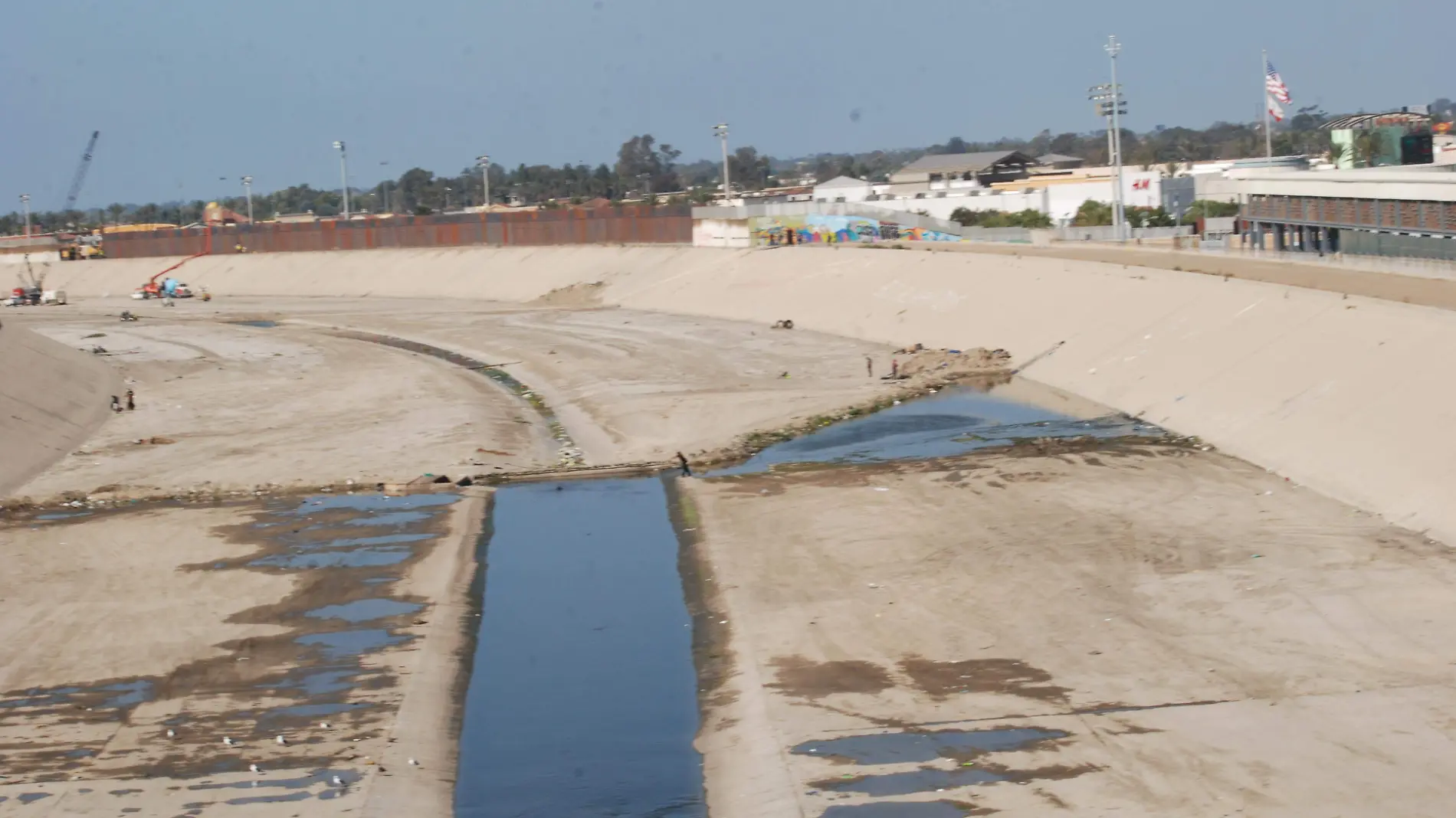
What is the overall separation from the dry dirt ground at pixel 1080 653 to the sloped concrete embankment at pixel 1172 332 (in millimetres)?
2120

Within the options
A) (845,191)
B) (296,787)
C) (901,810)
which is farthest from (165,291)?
(901,810)

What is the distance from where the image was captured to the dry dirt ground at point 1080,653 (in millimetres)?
16297

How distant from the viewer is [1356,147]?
79375mm

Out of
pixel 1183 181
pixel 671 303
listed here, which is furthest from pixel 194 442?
pixel 1183 181

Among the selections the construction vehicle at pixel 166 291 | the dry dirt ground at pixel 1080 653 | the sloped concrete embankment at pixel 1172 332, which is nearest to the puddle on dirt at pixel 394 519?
the dry dirt ground at pixel 1080 653

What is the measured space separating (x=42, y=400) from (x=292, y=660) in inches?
1129

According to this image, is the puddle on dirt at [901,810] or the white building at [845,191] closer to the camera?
the puddle on dirt at [901,810]

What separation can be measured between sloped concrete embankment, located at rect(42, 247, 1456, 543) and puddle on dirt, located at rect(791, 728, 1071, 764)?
1080 centimetres

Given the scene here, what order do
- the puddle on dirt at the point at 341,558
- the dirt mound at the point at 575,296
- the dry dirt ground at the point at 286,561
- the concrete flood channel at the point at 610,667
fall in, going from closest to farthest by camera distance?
the concrete flood channel at the point at 610,667 → the dry dirt ground at the point at 286,561 → the puddle on dirt at the point at 341,558 → the dirt mound at the point at 575,296

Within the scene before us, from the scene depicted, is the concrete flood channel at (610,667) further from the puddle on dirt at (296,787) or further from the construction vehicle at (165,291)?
the construction vehicle at (165,291)

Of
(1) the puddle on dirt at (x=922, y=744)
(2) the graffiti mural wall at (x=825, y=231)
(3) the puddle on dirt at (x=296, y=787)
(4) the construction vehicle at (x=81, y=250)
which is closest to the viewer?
(3) the puddle on dirt at (x=296, y=787)

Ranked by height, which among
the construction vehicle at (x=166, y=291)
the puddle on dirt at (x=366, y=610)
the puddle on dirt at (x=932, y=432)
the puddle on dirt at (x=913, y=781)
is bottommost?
the puddle on dirt at (x=913, y=781)

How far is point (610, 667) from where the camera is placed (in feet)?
72.8

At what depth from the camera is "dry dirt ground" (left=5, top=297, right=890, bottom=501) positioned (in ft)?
123
